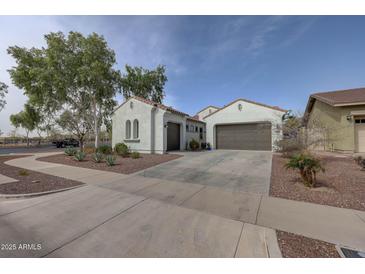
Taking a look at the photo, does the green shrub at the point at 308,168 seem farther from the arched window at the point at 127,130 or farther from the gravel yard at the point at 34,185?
the arched window at the point at 127,130

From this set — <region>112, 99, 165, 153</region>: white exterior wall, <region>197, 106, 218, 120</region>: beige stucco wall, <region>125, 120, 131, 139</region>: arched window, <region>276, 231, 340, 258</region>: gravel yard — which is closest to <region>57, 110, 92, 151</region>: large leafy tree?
<region>112, 99, 165, 153</region>: white exterior wall

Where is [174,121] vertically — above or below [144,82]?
below

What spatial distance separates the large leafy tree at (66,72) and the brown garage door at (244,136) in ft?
44.8

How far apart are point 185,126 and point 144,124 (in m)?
4.91

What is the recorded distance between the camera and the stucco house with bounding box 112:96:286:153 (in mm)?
13664

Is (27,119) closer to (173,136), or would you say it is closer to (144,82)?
(144,82)

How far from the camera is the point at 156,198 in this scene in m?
4.36

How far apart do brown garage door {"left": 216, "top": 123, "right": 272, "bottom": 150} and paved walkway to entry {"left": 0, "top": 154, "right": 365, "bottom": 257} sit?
40.6 feet

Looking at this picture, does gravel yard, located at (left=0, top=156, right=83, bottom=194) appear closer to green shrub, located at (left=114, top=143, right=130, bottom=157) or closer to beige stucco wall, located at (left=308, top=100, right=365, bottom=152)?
green shrub, located at (left=114, top=143, right=130, bottom=157)

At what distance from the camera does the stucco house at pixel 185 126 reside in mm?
13664

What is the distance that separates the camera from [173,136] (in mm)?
15820

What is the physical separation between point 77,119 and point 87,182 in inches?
522

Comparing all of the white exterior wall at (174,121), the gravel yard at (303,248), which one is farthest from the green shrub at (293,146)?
the white exterior wall at (174,121)

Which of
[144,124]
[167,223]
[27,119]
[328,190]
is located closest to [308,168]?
[328,190]
